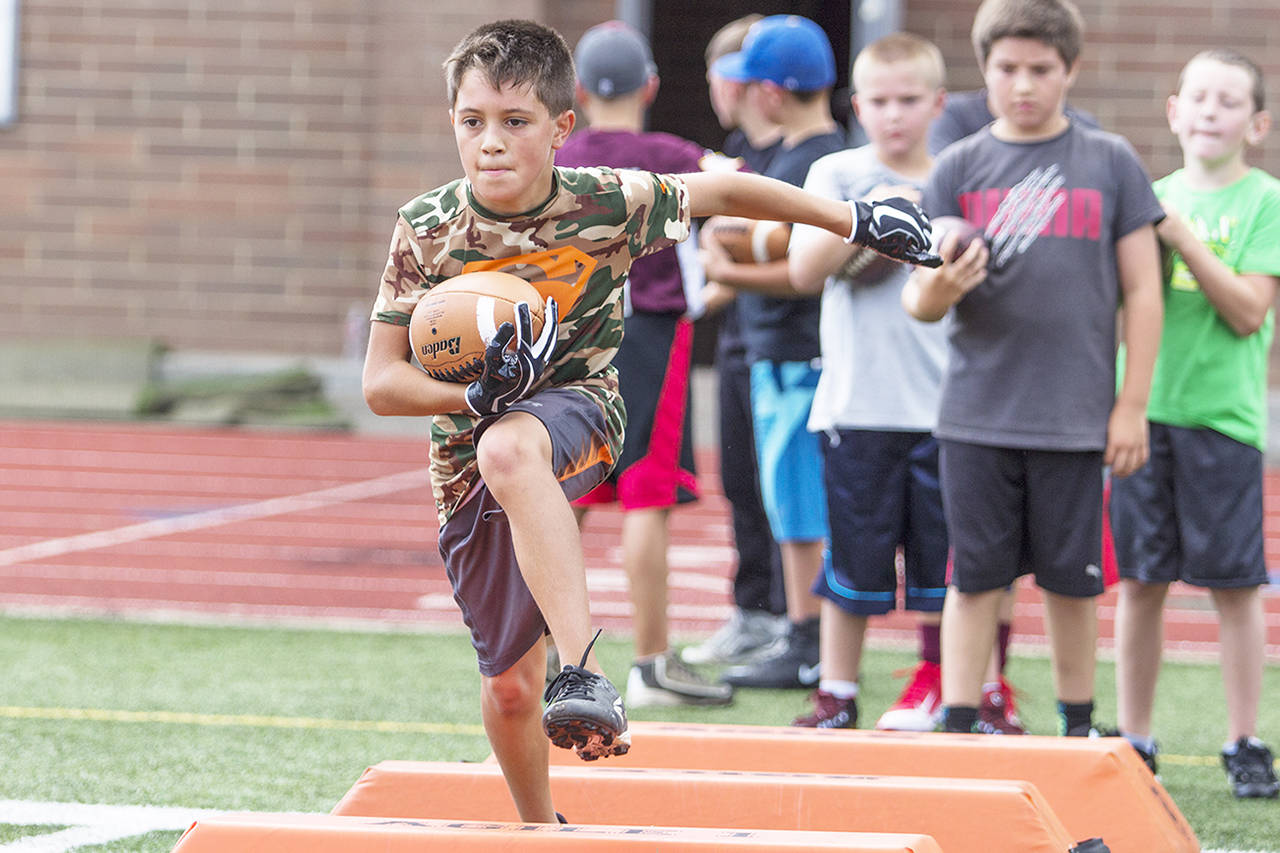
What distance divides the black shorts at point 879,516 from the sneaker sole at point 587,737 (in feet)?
6.25

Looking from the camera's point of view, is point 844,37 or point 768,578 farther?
point 844,37

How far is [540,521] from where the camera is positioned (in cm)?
272

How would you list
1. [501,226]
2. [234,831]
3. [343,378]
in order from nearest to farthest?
1. [234,831]
2. [501,226]
3. [343,378]

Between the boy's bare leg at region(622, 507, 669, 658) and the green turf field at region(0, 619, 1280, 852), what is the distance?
0.25 meters

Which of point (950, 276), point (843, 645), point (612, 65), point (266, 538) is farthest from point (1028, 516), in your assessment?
point (266, 538)

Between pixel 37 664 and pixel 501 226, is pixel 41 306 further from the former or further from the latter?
pixel 501 226

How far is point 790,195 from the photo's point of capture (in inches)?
119

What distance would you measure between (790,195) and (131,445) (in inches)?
354

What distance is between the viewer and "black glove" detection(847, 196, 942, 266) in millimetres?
3057

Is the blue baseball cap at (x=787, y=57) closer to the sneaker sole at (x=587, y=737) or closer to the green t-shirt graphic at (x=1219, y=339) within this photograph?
the green t-shirt graphic at (x=1219, y=339)

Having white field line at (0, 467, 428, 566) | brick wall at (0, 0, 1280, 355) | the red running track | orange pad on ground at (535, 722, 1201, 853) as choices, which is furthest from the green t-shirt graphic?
brick wall at (0, 0, 1280, 355)

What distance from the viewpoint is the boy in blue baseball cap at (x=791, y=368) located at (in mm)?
5051

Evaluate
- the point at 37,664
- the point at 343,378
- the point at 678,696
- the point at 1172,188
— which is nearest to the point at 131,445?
the point at 343,378

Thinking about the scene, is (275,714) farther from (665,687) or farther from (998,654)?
(998,654)
